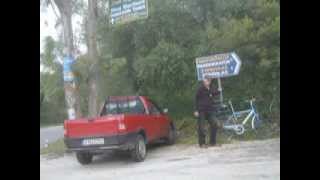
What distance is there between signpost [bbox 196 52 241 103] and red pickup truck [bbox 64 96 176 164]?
4.26 ft

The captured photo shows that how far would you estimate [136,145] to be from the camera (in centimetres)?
1003

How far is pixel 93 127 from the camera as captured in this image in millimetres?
9836

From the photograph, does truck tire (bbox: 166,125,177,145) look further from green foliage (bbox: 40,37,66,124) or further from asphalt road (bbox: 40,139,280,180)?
green foliage (bbox: 40,37,66,124)

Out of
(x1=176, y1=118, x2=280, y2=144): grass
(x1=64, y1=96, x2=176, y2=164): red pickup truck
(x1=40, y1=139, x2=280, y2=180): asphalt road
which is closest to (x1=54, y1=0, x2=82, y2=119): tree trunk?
(x1=64, y1=96, x2=176, y2=164): red pickup truck

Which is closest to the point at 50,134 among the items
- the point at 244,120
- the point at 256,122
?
the point at 244,120

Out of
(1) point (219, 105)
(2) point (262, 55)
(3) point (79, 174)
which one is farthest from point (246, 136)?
(3) point (79, 174)

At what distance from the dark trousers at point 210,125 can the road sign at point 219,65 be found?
75cm

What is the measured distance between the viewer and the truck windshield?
10.7 metres

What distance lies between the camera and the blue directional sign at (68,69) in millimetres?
11552

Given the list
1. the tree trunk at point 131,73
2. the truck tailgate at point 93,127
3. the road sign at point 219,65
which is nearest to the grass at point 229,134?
the road sign at point 219,65

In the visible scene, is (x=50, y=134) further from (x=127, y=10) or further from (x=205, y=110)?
(x=205, y=110)
